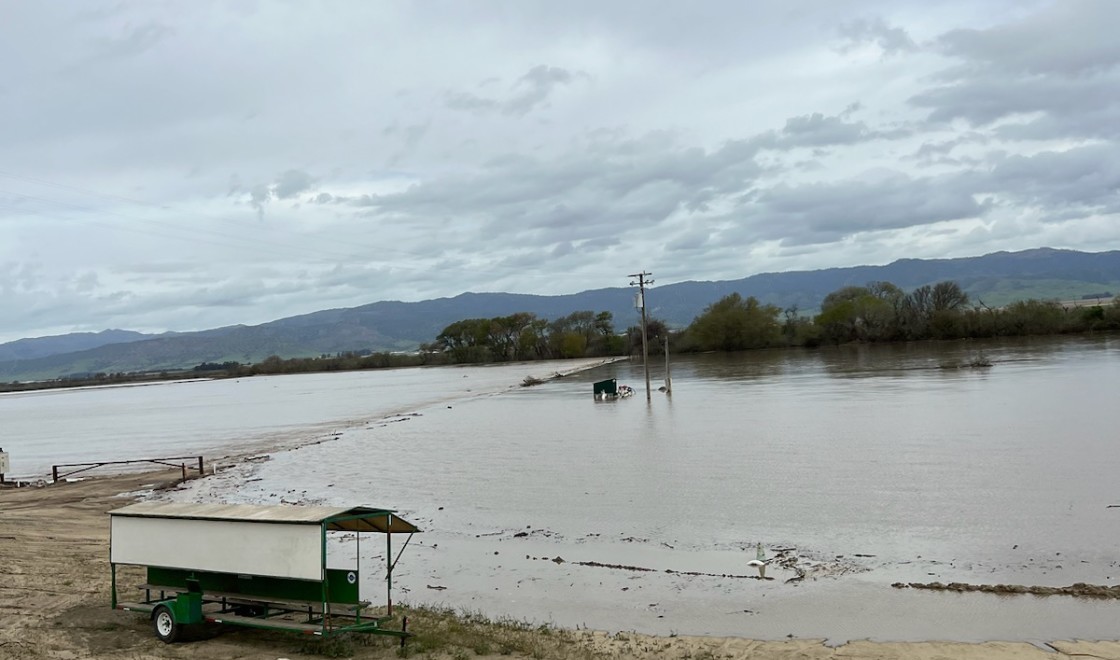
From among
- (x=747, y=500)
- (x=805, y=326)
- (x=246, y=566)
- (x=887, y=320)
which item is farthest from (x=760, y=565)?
(x=805, y=326)

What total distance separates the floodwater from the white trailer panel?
4289 millimetres

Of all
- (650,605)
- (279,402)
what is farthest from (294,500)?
(279,402)

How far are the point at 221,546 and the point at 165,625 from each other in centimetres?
124

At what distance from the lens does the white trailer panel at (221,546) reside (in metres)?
11.0

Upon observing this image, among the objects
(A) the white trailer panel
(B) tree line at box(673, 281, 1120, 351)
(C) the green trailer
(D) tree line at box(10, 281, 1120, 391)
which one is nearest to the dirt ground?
(C) the green trailer

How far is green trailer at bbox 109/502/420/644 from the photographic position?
11086 mm

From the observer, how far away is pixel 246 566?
1130 centimetres

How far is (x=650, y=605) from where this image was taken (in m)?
14.2

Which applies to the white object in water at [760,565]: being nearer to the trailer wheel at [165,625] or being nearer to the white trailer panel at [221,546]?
the white trailer panel at [221,546]

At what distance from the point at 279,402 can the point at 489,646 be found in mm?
82912

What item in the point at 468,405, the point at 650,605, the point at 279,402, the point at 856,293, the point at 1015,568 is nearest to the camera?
the point at 650,605

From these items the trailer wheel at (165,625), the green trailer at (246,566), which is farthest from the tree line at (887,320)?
the trailer wheel at (165,625)

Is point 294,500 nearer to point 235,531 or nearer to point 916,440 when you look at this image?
point 235,531

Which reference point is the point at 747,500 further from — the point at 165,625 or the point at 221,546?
the point at 165,625
